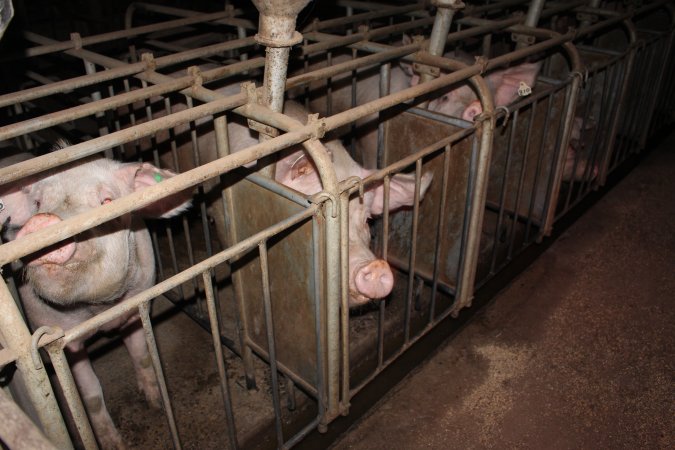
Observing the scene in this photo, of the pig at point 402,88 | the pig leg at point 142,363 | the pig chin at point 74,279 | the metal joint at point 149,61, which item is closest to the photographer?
the pig chin at point 74,279

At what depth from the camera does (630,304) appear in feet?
13.1

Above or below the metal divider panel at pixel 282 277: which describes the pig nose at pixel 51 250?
above

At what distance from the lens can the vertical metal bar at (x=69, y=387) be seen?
156 cm

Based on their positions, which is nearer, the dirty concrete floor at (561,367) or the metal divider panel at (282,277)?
the metal divider panel at (282,277)

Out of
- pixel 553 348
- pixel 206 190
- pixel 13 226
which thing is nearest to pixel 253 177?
pixel 13 226

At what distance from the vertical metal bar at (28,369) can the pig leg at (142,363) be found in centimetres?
156

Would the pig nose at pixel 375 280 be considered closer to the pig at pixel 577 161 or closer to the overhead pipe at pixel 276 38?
the overhead pipe at pixel 276 38

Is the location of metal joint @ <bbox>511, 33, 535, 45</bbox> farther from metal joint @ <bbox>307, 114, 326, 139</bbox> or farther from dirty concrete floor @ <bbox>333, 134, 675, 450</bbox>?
metal joint @ <bbox>307, 114, 326, 139</bbox>

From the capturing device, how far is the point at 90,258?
7.93 ft

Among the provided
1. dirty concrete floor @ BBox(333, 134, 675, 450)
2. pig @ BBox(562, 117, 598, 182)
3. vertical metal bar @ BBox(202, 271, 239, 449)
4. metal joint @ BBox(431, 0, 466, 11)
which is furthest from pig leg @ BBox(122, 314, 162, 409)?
pig @ BBox(562, 117, 598, 182)

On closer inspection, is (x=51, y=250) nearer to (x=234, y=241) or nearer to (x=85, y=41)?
(x=234, y=241)

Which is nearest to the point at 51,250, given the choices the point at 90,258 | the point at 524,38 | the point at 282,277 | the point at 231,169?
the point at 90,258

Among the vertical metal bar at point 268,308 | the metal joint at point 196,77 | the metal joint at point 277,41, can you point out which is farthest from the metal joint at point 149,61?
the vertical metal bar at point 268,308

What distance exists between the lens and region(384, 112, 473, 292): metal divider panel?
3117mm
